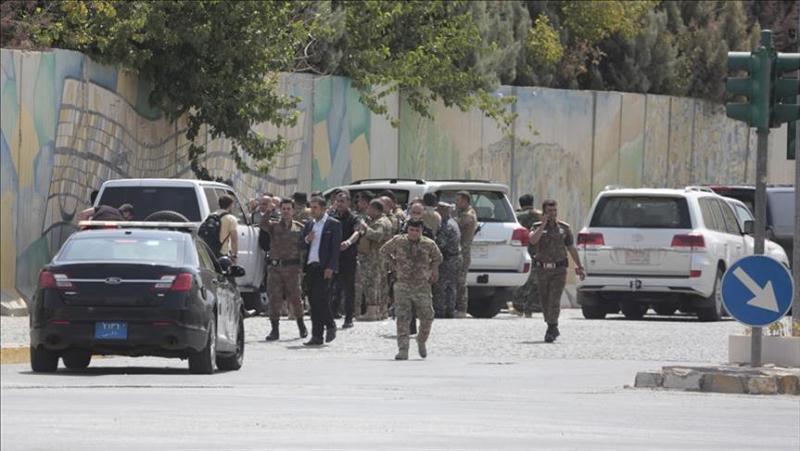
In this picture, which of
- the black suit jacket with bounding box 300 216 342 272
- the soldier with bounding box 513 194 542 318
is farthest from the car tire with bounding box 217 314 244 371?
the soldier with bounding box 513 194 542 318

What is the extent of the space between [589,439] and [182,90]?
19570 mm

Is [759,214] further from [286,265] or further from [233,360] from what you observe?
[286,265]

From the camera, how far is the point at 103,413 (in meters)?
14.9

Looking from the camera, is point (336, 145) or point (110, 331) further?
point (336, 145)

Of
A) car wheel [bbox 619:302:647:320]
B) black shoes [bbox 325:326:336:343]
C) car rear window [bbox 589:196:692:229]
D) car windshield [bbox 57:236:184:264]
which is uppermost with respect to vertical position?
car windshield [bbox 57:236:184:264]

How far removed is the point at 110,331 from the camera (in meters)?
18.9

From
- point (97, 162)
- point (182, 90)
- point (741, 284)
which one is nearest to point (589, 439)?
point (741, 284)

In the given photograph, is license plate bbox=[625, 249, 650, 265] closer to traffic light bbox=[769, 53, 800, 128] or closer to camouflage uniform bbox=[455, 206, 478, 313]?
camouflage uniform bbox=[455, 206, 478, 313]

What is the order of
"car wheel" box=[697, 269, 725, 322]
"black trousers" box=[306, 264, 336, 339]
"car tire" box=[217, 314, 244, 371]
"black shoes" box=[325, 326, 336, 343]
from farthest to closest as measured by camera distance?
"car wheel" box=[697, 269, 725, 322], "black shoes" box=[325, 326, 336, 343], "black trousers" box=[306, 264, 336, 339], "car tire" box=[217, 314, 244, 371]

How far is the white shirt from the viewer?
25.3m

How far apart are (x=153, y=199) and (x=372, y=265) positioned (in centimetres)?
311

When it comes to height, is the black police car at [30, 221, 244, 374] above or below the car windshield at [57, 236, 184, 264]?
below

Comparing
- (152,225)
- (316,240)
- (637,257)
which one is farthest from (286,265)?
(637,257)

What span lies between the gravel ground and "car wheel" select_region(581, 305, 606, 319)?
1.15m
